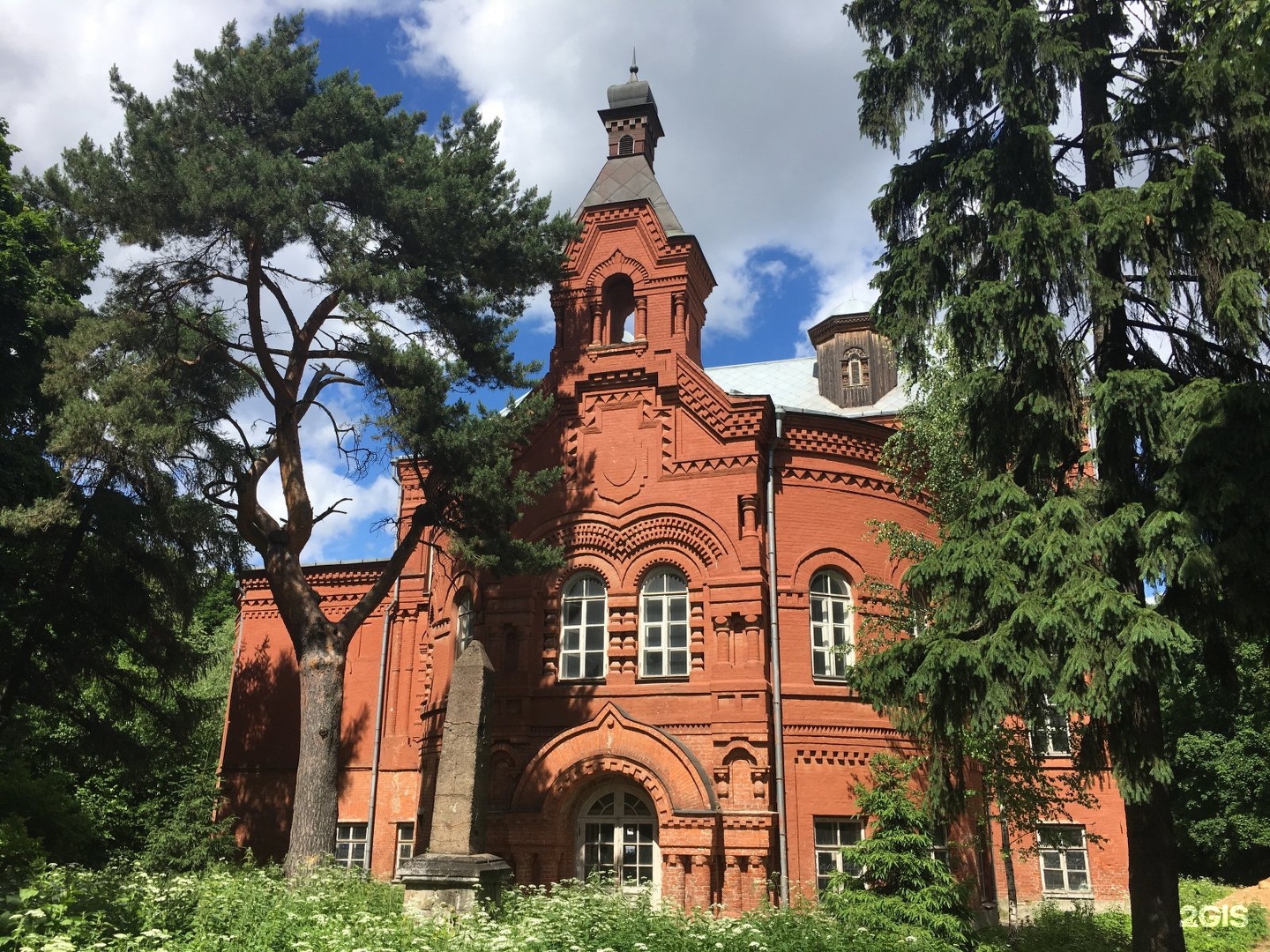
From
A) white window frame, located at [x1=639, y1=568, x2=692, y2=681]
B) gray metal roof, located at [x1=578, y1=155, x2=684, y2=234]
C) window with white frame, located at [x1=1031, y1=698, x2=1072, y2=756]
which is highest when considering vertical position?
gray metal roof, located at [x1=578, y1=155, x2=684, y2=234]

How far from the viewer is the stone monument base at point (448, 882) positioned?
1121cm

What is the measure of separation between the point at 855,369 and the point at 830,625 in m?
11.4

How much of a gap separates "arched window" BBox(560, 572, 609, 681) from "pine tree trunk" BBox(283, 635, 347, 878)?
3.80 m

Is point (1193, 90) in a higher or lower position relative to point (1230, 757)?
higher

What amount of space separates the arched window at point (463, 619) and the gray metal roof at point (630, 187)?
299 inches

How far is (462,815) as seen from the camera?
468 inches

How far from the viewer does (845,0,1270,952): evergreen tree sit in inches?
397

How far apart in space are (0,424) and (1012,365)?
48.4 ft

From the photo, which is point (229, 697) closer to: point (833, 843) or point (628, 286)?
point (628, 286)

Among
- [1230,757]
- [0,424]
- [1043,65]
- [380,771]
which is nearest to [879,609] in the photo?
[1043,65]

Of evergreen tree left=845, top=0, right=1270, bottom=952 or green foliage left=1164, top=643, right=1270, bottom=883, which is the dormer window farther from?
evergreen tree left=845, top=0, right=1270, bottom=952

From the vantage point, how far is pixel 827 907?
1345cm

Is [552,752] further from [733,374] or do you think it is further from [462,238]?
[733,374]

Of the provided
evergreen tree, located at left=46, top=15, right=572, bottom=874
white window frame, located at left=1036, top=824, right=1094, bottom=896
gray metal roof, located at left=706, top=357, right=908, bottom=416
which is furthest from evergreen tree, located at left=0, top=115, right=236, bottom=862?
white window frame, located at left=1036, top=824, right=1094, bottom=896
